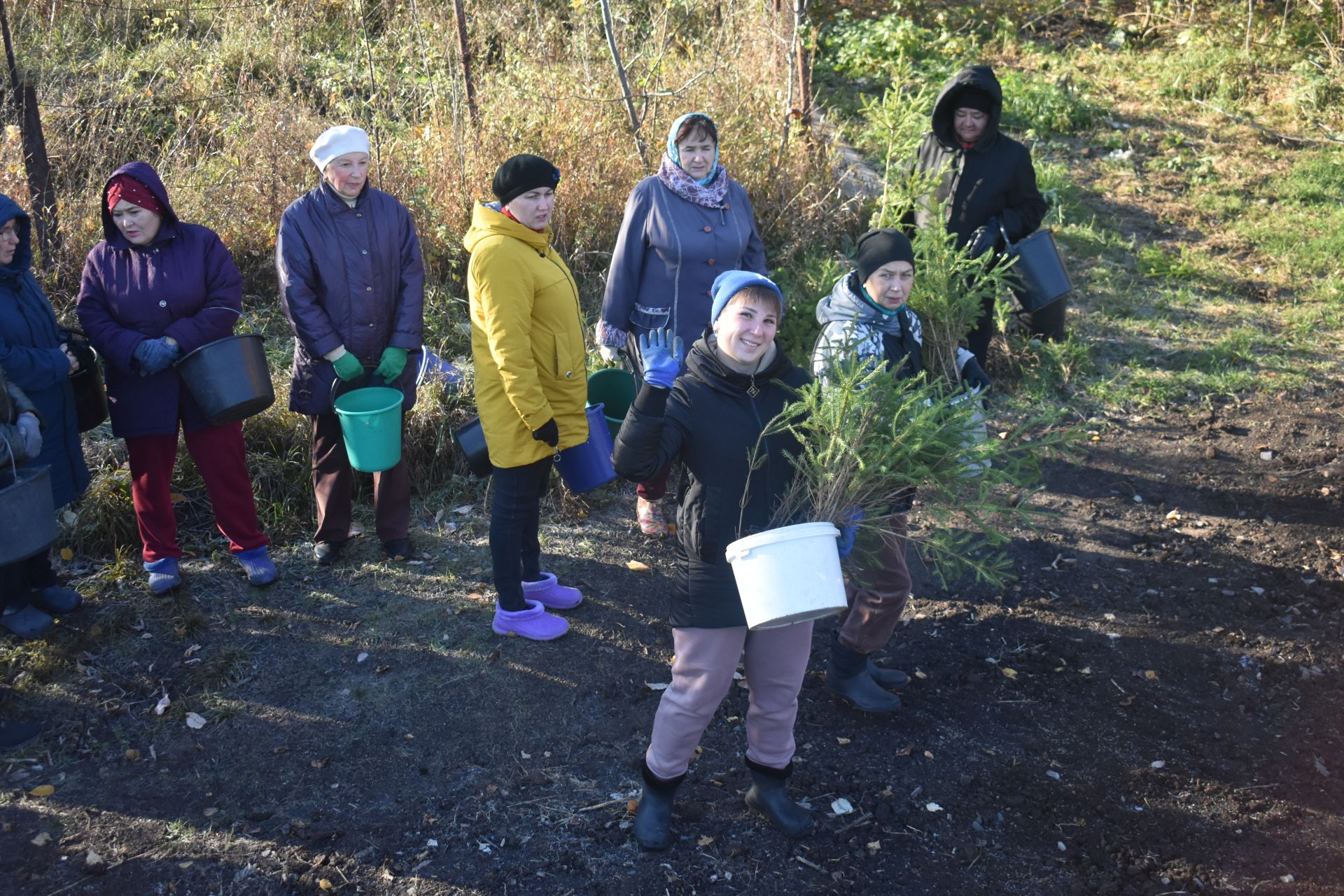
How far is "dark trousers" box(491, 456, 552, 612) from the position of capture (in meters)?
3.97

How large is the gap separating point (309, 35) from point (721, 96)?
11.9 feet

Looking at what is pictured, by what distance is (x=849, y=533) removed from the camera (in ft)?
9.85

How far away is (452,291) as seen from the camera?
20.9ft

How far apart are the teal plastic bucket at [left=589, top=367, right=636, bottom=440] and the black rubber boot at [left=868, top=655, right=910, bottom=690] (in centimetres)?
155

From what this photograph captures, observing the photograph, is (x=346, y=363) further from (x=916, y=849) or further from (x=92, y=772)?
(x=916, y=849)

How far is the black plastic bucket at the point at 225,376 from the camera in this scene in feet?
13.0

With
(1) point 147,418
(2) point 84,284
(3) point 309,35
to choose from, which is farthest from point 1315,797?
(3) point 309,35

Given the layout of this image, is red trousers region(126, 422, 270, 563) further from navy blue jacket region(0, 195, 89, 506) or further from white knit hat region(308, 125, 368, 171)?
white knit hat region(308, 125, 368, 171)

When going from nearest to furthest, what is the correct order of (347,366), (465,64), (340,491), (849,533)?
(849,533), (347,366), (340,491), (465,64)

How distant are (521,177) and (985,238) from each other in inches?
95.1

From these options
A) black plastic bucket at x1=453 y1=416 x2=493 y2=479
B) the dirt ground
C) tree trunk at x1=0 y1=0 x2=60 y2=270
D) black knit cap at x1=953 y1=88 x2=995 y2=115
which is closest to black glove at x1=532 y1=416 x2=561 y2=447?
black plastic bucket at x1=453 y1=416 x2=493 y2=479

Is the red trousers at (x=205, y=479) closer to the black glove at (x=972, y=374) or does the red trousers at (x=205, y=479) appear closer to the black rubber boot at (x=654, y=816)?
the black rubber boot at (x=654, y=816)

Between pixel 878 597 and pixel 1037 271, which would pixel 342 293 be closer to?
pixel 878 597

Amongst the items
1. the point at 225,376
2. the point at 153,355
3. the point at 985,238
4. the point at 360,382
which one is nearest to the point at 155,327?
the point at 153,355
